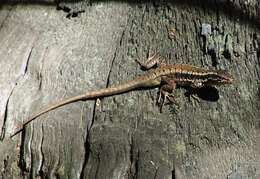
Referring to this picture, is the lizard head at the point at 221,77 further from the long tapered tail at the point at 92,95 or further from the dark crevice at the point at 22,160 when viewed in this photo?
the dark crevice at the point at 22,160

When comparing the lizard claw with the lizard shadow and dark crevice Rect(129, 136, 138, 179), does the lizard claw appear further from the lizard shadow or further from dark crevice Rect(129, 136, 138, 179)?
dark crevice Rect(129, 136, 138, 179)

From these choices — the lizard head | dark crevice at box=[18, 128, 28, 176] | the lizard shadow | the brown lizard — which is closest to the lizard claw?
the brown lizard

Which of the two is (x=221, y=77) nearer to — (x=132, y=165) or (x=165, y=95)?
(x=165, y=95)

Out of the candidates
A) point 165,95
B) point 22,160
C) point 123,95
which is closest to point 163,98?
point 165,95

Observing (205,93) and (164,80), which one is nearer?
(205,93)

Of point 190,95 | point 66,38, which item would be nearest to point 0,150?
point 66,38

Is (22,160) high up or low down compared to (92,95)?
down
